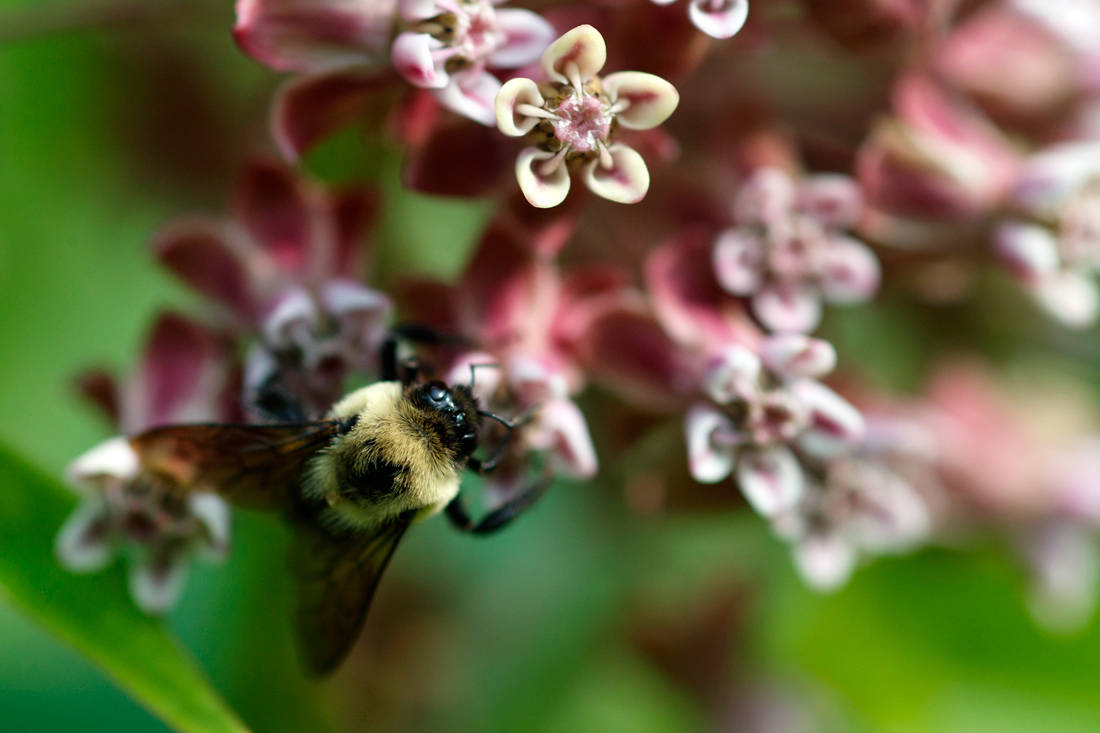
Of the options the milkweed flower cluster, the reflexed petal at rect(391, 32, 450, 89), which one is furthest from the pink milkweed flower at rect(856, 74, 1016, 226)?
the reflexed petal at rect(391, 32, 450, 89)

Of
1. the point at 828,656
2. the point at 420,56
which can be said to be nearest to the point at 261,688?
the point at 828,656

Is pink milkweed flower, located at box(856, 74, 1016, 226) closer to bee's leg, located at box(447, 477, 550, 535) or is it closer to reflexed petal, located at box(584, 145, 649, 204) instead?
reflexed petal, located at box(584, 145, 649, 204)

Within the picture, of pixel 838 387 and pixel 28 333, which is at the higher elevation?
pixel 838 387

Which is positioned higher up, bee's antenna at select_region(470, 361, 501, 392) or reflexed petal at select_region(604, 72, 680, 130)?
reflexed petal at select_region(604, 72, 680, 130)

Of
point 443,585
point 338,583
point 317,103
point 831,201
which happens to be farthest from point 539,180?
point 443,585

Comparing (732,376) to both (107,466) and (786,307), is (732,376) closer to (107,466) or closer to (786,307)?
(786,307)

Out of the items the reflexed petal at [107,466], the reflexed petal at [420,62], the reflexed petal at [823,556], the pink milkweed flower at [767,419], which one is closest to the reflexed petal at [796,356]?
the pink milkweed flower at [767,419]

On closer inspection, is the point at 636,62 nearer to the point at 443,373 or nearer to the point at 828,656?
the point at 443,373
